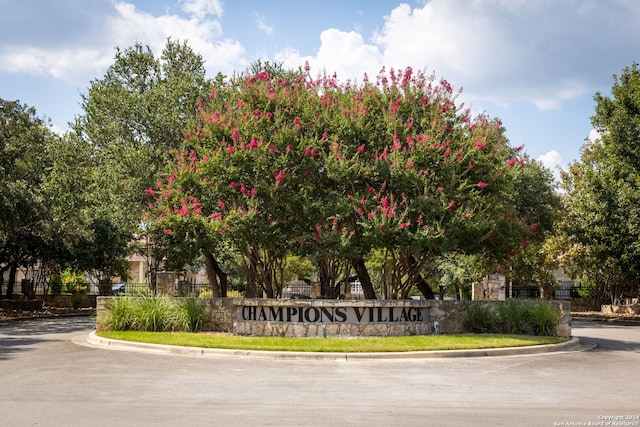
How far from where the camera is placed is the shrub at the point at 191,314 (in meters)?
18.2

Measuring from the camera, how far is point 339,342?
52.6ft

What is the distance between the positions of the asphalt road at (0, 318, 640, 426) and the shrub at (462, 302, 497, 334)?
3.36 meters

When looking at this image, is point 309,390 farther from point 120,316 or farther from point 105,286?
point 105,286

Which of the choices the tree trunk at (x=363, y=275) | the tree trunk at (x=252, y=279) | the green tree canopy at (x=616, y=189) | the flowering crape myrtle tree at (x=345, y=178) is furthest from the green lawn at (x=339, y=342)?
the green tree canopy at (x=616, y=189)

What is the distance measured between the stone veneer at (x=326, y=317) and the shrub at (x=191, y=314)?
10.2 inches

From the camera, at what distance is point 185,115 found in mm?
27562

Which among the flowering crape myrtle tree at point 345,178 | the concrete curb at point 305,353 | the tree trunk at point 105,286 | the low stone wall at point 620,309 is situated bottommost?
the low stone wall at point 620,309

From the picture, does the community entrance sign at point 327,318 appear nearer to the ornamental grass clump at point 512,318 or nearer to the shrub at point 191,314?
the shrub at point 191,314

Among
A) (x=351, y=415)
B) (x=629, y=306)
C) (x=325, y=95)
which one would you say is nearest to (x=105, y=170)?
(x=325, y=95)

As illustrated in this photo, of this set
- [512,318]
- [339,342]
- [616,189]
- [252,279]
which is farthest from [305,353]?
[616,189]

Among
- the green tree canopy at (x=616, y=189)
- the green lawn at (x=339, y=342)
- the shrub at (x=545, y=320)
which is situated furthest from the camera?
the green tree canopy at (x=616, y=189)

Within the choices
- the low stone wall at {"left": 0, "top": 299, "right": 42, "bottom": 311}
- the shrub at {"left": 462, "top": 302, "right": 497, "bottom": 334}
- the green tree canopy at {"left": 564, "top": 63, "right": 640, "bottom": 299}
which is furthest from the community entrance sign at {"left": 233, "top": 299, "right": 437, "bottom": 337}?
the low stone wall at {"left": 0, "top": 299, "right": 42, "bottom": 311}

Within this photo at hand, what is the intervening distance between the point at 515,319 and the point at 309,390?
10.2 meters

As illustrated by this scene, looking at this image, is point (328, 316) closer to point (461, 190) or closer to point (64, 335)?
point (461, 190)
